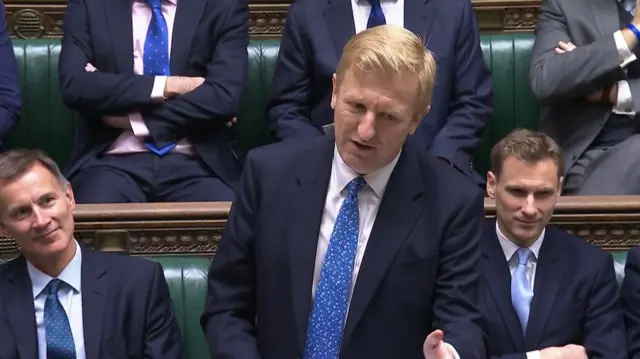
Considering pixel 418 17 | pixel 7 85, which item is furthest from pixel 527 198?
pixel 7 85

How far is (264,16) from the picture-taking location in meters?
1.69

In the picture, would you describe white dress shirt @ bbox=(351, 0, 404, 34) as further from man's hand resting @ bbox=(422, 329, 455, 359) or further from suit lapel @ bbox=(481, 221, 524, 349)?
man's hand resting @ bbox=(422, 329, 455, 359)

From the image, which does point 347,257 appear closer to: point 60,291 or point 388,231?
point 388,231

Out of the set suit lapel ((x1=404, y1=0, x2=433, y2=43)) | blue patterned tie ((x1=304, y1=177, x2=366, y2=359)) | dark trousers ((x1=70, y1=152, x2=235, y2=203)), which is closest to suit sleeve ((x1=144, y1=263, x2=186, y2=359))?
blue patterned tie ((x1=304, y1=177, x2=366, y2=359))

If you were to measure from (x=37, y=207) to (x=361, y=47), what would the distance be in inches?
15.5

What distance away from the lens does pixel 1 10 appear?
4.86 feet

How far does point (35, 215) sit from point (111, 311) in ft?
0.39

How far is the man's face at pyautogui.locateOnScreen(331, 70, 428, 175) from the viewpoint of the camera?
817 millimetres

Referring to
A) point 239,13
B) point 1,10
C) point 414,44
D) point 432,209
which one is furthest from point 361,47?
point 1,10

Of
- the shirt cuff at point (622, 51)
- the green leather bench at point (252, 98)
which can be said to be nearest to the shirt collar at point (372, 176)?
the shirt cuff at point (622, 51)

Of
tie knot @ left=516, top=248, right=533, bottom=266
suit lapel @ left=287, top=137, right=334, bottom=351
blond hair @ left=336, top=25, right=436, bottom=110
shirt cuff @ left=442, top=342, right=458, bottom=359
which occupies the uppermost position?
blond hair @ left=336, top=25, right=436, bottom=110

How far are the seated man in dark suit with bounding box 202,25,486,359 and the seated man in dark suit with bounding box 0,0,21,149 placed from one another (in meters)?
0.65

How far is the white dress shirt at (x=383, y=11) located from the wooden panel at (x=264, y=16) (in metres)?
0.23

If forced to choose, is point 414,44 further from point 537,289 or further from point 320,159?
point 537,289
